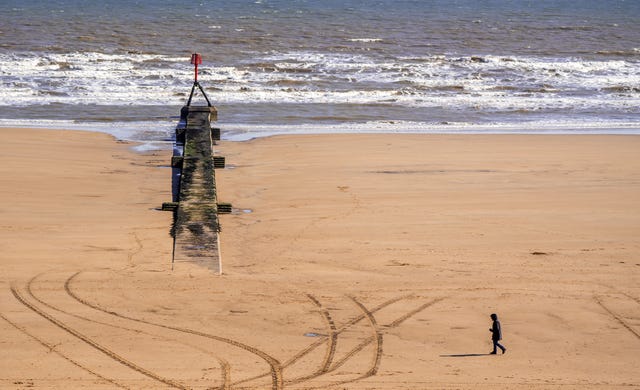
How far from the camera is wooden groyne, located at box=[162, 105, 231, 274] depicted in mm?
11547

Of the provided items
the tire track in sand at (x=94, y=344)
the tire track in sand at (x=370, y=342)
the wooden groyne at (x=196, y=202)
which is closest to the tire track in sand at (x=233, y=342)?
the tire track in sand at (x=370, y=342)

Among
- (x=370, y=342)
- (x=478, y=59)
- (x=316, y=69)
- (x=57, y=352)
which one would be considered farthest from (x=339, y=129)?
(x=478, y=59)

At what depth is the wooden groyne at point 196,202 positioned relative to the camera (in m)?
11.5

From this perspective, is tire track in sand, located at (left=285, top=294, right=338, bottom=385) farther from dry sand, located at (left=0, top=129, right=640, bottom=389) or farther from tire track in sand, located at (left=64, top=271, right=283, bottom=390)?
tire track in sand, located at (left=64, top=271, right=283, bottom=390)

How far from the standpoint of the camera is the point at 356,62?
113ft

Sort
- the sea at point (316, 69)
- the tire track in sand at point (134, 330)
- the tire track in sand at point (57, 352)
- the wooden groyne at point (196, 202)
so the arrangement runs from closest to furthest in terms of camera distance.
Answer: the tire track in sand at point (57, 352)
the tire track in sand at point (134, 330)
the wooden groyne at point (196, 202)
the sea at point (316, 69)

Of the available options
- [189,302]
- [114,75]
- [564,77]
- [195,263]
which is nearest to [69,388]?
[189,302]

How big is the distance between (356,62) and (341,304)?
2489 cm

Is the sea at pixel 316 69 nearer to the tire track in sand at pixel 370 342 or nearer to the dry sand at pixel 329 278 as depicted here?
the dry sand at pixel 329 278

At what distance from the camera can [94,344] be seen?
29.6ft

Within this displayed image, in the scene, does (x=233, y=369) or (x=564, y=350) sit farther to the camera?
(x=564, y=350)

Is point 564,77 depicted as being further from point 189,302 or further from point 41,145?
point 189,302

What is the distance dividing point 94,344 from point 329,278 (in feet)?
10.3

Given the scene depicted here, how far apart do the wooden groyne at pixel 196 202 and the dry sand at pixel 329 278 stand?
0.83 ft
